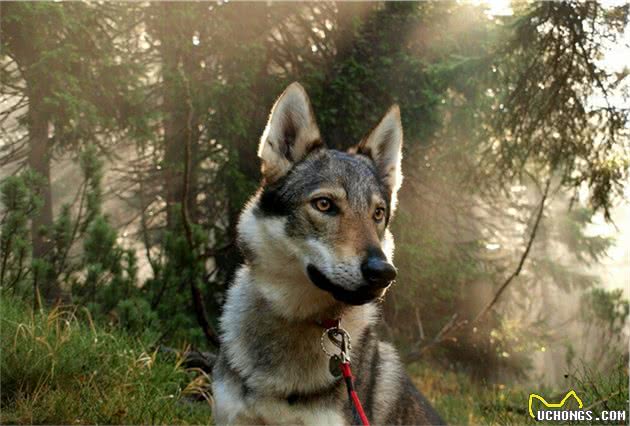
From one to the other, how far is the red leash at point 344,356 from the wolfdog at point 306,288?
0.05 meters

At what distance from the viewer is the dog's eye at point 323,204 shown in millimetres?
3473

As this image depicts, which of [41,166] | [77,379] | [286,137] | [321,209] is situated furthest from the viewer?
[41,166]

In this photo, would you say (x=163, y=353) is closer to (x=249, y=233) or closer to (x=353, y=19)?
(x=249, y=233)

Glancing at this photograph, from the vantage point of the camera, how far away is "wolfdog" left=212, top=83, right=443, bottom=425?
3301 millimetres

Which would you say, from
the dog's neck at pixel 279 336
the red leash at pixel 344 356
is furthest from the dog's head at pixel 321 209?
the red leash at pixel 344 356

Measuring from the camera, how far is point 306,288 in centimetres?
360

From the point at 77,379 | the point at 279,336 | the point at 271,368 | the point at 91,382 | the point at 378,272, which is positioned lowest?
the point at 91,382

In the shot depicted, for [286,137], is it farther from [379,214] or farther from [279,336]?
[279,336]

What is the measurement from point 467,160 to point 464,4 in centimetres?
408

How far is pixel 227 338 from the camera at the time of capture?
3.82 metres

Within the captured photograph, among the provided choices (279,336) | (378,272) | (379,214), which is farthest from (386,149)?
(279,336)

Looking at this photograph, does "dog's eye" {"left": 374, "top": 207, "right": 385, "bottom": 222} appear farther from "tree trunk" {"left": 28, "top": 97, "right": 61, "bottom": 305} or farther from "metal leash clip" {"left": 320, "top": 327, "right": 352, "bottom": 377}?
"tree trunk" {"left": 28, "top": 97, "right": 61, "bottom": 305}

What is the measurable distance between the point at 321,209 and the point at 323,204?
4cm

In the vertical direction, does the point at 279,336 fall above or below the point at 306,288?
below
